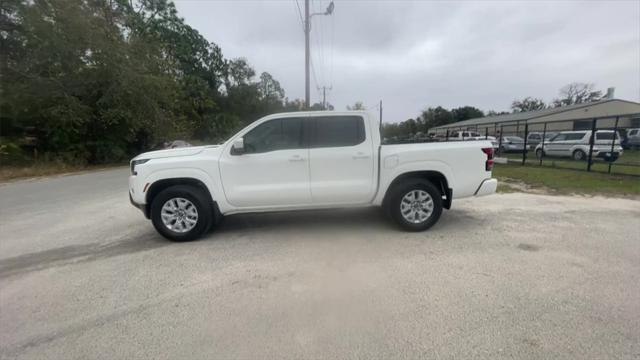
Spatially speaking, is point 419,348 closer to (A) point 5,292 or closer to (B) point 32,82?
(A) point 5,292

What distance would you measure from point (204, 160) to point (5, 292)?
2.54 m

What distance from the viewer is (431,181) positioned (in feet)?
16.8

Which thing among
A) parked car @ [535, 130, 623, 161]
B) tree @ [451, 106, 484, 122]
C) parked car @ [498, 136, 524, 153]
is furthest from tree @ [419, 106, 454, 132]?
parked car @ [535, 130, 623, 161]

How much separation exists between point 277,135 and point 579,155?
687 inches

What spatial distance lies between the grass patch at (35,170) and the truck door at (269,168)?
15187 mm

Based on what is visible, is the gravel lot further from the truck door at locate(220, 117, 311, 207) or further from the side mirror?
the side mirror

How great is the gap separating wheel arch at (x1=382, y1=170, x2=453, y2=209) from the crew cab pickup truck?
2cm

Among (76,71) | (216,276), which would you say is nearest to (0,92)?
(76,71)

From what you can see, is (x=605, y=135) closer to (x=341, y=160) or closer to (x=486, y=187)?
(x=486, y=187)

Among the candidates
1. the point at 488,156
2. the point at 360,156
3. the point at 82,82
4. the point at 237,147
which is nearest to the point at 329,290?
the point at 360,156

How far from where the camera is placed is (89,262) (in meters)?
4.14

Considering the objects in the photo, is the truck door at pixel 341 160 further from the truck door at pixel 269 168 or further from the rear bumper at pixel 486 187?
the rear bumper at pixel 486 187

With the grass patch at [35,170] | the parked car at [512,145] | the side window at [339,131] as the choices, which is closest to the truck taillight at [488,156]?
the side window at [339,131]

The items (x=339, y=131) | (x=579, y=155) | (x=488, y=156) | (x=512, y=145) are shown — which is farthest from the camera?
(x=512, y=145)
